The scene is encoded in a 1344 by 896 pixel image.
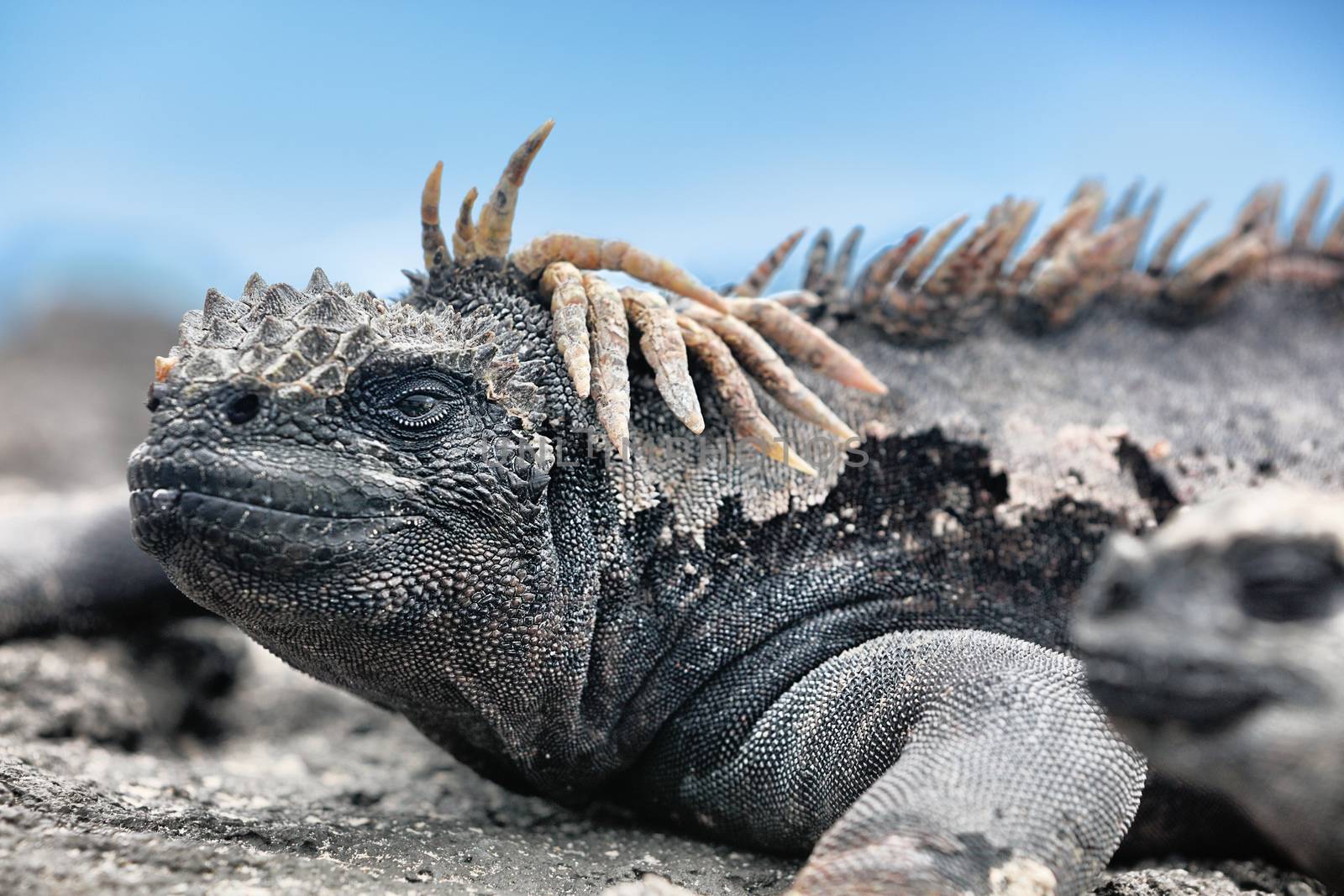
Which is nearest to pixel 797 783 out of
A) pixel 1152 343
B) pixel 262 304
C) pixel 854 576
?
pixel 854 576

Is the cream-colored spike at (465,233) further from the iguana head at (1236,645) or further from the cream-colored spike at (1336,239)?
the cream-colored spike at (1336,239)

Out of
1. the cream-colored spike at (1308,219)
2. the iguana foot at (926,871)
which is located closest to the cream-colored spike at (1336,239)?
the cream-colored spike at (1308,219)

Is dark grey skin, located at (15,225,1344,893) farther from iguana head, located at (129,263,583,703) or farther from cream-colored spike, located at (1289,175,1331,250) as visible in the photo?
cream-colored spike, located at (1289,175,1331,250)

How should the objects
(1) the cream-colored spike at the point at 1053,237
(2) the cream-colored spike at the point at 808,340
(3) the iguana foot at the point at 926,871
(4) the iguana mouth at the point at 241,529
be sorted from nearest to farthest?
(3) the iguana foot at the point at 926,871
(4) the iguana mouth at the point at 241,529
(2) the cream-colored spike at the point at 808,340
(1) the cream-colored spike at the point at 1053,237

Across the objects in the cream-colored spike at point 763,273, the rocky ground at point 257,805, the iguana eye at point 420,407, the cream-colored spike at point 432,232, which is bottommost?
the rocky ground at point 257,805

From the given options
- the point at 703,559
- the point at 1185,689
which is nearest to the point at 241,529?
the point at 703,559

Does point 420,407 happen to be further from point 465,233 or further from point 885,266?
point 885,266
